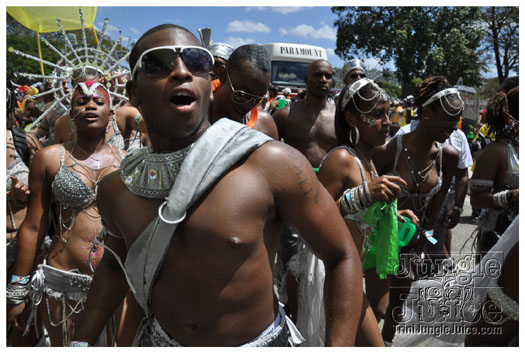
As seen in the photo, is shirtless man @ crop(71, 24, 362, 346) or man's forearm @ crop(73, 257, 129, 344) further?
man's forearm @ crop(73, 257, 129, 344)

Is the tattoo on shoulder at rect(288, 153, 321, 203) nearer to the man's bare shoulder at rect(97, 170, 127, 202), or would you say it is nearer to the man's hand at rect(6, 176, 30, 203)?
the man's bare shoulder at rect(97, 170, 127, 202)

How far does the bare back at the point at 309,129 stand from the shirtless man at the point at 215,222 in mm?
3379

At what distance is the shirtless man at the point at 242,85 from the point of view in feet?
11.0

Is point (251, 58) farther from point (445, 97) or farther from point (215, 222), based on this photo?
point (215, 222)

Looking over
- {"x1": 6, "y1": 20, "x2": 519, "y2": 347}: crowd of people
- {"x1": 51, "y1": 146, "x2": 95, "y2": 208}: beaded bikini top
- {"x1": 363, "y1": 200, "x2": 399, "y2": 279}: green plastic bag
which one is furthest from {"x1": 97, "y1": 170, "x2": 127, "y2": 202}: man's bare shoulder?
{"x1": 363, "y1": 200, "x2": 399, "y2": 279}: green plastic bag

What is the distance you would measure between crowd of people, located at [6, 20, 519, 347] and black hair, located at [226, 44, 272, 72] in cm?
1

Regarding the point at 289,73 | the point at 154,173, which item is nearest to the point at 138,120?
the point at 154,173

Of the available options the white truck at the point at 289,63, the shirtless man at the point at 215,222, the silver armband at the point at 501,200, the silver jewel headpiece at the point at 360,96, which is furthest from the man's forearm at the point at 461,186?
the white truck at the point at 289,63

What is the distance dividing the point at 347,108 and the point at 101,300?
215 centimetres

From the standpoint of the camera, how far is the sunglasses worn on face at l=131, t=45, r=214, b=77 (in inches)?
64.2

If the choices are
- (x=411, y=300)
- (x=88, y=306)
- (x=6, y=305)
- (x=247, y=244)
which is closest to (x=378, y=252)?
(x=411, y=300)

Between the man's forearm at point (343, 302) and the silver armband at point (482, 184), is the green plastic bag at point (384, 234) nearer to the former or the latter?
the man's forearm at point (343, 302)
